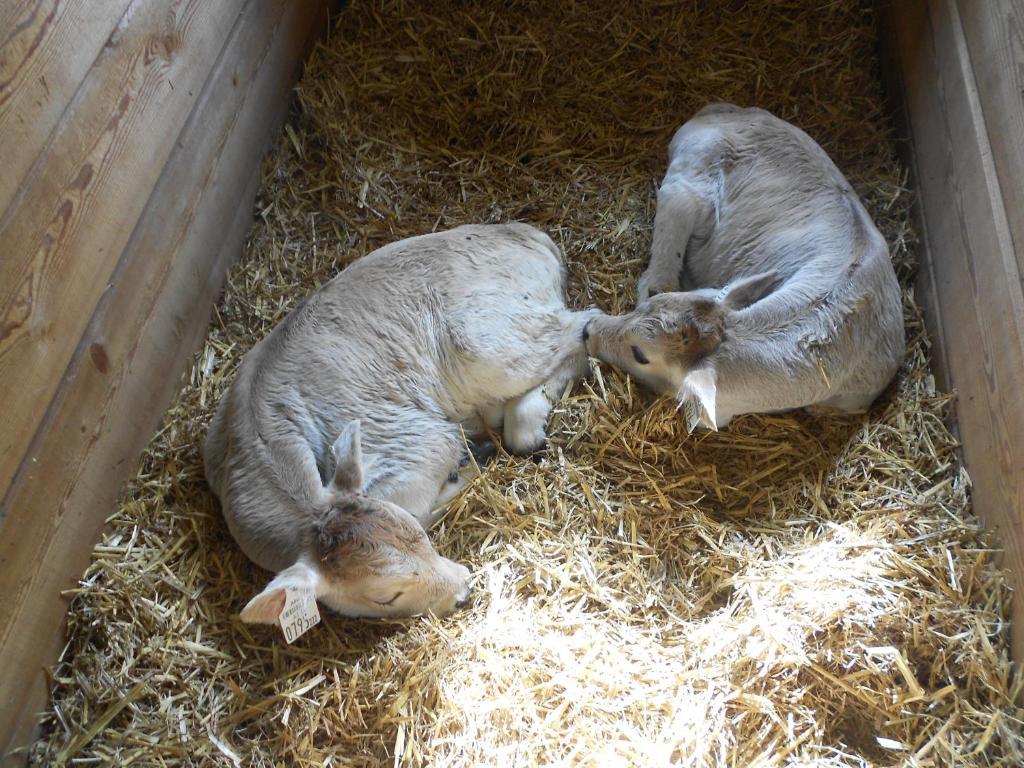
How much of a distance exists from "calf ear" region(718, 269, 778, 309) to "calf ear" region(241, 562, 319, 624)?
2.45m

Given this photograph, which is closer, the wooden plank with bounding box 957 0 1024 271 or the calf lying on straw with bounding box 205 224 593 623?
the calf lying on straw with bounding box 205 224 593 623

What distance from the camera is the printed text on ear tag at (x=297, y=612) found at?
3.00 meters

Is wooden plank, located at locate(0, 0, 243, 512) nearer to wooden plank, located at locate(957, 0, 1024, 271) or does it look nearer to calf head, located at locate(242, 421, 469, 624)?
calf head, located at locate(242, 421, 469, 624)

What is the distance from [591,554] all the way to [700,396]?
2.91 ft

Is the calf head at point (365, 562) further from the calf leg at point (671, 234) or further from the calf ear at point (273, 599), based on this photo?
the calf leg at point (671, 234)

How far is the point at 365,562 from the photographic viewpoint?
130 inches

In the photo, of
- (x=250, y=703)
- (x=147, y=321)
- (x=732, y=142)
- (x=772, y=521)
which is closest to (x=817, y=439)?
(x=772, y=521)

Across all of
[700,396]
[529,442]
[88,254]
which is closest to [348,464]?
[529,442]

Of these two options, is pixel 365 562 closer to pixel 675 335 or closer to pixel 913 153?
pixel 675 335

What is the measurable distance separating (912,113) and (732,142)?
115 centimetres

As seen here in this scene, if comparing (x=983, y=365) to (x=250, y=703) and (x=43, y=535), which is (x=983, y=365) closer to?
(x=250, y=703)

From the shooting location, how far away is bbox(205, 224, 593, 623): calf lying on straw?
3.44 meters

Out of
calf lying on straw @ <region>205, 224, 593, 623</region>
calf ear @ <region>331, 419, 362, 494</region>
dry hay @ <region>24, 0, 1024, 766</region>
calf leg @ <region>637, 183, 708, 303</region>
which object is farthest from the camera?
calf leg @ <region>637, 183, 708, 303</region>

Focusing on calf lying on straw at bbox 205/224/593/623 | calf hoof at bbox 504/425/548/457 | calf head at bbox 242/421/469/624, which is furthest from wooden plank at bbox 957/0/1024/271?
calf head at bbox 242/421/469/624
